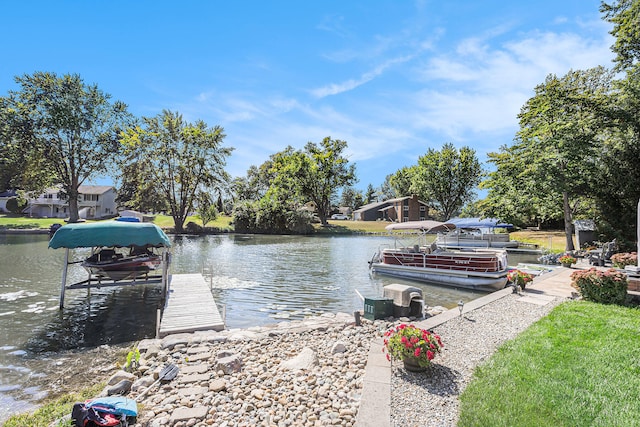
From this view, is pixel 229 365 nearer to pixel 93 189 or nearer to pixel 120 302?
pixel 120 302

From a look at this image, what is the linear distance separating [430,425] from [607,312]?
719 cm

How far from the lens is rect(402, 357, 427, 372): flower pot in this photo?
5.05m

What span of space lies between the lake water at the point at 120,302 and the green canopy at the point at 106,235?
7.48 feet

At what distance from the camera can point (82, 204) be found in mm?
64375

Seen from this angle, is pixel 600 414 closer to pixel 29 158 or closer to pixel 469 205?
pixel 29 158

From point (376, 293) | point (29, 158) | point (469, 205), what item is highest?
point (29, 158)

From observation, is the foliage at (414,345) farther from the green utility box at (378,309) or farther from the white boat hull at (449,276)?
the white boat hull at (449,276)

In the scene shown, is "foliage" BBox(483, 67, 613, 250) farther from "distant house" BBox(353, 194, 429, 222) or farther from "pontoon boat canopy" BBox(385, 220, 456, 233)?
"distant house" BBox(353, 194, 429, 222)

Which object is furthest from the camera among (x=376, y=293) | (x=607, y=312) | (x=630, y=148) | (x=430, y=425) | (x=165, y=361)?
(x=630, y=148)

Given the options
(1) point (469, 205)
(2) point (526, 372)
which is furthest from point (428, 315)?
(1) point (469, 205)

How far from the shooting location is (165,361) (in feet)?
20.9

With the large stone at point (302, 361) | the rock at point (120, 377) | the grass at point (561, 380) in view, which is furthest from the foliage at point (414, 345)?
the rock at point (120, 377)

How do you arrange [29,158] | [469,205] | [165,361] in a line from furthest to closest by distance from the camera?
[469,205] → [29,158] → [165,361]

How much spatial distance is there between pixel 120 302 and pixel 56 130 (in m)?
43.9
